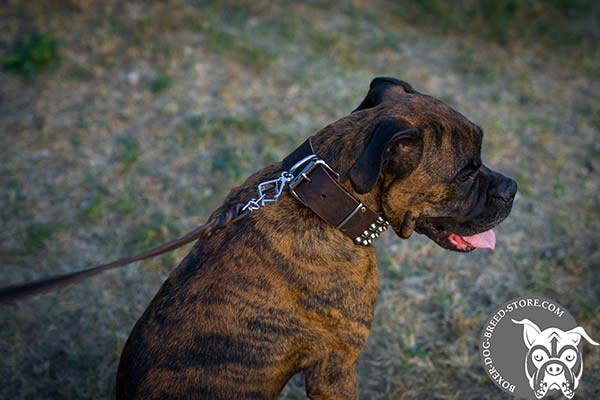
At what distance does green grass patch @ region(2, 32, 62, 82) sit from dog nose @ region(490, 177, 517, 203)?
4.99m

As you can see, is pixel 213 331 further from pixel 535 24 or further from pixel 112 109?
pixel 535 24

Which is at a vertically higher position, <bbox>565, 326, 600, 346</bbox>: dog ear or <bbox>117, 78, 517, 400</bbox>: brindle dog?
<bbox>117, 78, 517, 400</bbox>: brindle dog

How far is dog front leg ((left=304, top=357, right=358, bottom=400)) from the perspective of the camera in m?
2.52

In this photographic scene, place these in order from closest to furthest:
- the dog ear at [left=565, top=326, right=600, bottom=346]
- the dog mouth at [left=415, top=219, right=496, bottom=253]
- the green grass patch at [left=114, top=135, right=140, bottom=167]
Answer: the dog mouth at [left=415, top=219, right=496, bottom=253]
the dog ear at [left=565, top=326, right=600, bottom=346]
the green grass patch at [left=114, top=135, right=140, bottom=167]

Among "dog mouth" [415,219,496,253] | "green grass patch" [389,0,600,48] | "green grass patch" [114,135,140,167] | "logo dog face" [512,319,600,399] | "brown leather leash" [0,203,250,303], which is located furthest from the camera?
"green grass patch" [389,0,600,48]

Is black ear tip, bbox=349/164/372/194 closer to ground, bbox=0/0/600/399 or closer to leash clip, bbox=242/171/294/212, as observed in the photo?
leash clip, bbox=242/171/294/212

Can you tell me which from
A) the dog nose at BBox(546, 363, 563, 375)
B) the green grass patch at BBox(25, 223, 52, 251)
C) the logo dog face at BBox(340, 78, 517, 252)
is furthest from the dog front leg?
the green grass patch at BBox(25, 223, 52, 251)

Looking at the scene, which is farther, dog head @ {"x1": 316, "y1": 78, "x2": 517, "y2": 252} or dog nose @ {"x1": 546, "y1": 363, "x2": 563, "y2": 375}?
dog nose @ {"x1": 546, "y1": 363, "x2": 563, "y2": 375}

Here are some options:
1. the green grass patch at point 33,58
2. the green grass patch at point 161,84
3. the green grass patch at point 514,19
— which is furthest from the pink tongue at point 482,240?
the green grass patch at point 33,58

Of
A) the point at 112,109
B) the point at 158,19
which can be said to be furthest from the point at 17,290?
the point at 158,19

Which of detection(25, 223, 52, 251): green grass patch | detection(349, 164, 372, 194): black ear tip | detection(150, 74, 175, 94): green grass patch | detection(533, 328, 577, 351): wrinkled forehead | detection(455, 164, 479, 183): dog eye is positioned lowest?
detection(25, 223, 52, 251): green grass patch

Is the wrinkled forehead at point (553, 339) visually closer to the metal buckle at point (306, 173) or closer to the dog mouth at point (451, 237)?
the dog mouth at point (451, 237)

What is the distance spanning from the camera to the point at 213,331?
2332 mm

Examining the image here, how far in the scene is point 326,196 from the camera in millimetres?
2414
